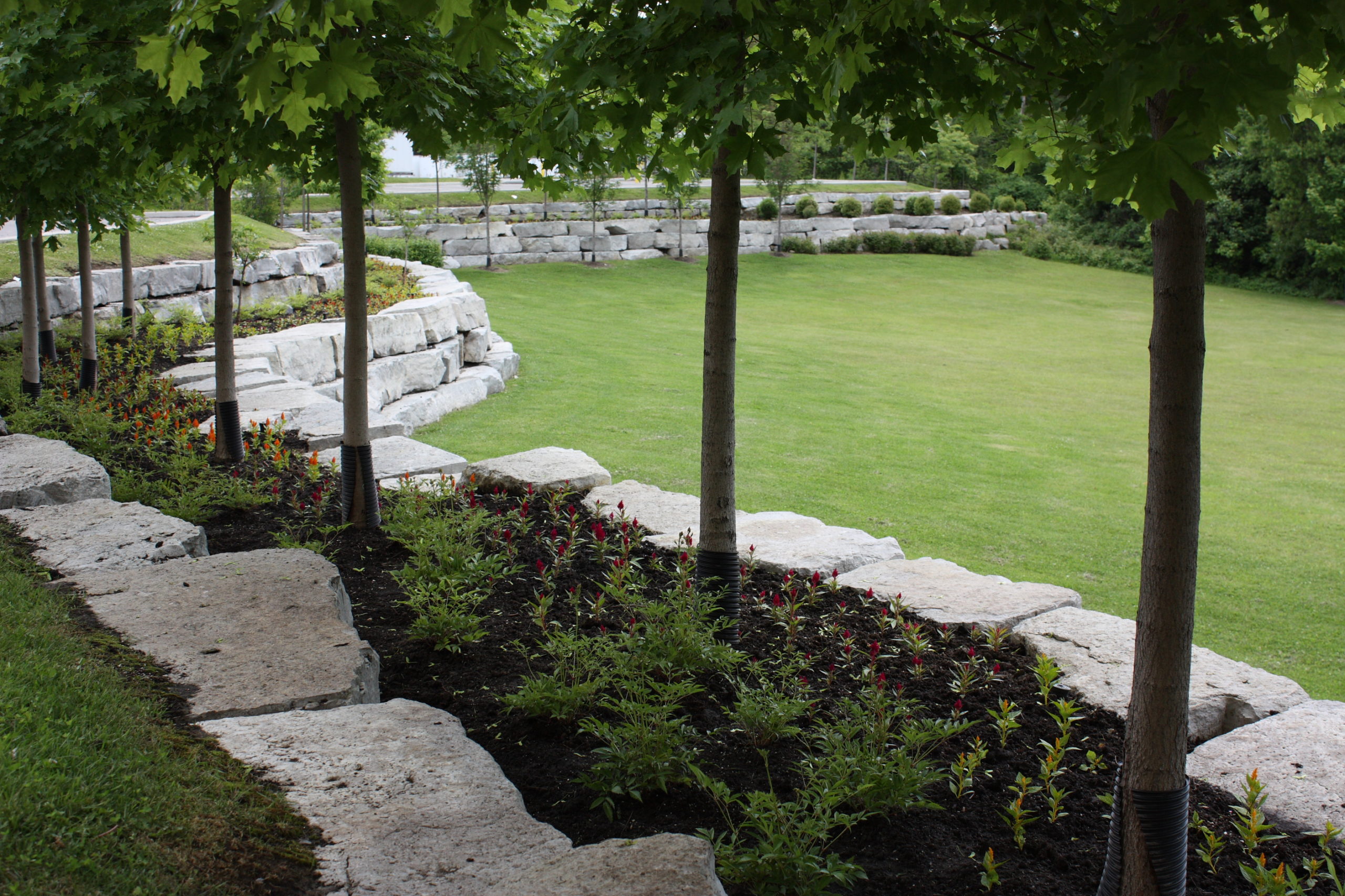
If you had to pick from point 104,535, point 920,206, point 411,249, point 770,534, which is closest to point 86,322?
point 104,535

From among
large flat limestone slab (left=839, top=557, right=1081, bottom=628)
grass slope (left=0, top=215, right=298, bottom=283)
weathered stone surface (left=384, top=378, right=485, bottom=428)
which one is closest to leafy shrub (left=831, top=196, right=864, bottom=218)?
grass slope (left=0, top=215, right=298, bottom=283)

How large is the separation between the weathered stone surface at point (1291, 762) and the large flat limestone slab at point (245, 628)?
2.91m

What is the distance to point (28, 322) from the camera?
7918mm

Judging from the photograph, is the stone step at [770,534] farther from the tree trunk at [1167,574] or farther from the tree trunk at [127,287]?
the tree trunk at [127,287]

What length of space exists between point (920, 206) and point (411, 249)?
68.1 ft

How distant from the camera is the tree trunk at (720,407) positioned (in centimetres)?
363

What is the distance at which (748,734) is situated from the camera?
3129 mm

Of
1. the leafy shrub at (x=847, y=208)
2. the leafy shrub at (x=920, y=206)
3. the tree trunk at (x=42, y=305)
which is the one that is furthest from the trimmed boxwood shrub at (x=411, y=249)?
the leafy shrub at (x=920, y=206)

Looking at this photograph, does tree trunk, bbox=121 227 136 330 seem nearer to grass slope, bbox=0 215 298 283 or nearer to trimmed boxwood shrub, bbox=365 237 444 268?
grass slope, bbox=0 215 298 283

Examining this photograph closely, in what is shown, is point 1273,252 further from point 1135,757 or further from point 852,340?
point 1135,757

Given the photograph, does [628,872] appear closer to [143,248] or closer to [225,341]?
[225,341]

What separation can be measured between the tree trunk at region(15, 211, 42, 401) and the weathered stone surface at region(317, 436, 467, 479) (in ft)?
10.0

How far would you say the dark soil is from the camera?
2559 mm

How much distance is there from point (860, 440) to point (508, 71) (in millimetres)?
6792
